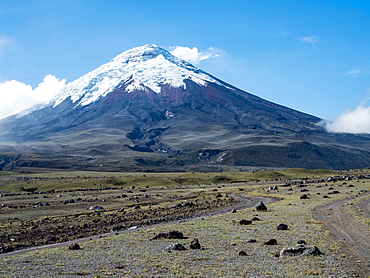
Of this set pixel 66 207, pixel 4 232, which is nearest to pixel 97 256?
pixel 4 232

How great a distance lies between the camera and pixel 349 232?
26.6 metres

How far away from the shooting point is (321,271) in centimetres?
1655

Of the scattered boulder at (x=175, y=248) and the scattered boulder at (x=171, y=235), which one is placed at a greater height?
the scattered boulder at (x=175, y=248)

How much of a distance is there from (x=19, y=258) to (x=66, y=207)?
122 ft

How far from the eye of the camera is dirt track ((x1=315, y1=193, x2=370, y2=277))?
18625mm

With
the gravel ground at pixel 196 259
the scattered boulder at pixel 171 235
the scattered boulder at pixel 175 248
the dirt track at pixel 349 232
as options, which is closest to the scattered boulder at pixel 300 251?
the gravel ground at pixel 196 259

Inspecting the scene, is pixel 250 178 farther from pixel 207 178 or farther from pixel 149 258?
pixel 149 258

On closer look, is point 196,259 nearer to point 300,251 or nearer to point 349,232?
point 300,251

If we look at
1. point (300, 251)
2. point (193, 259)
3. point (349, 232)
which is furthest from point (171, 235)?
point (349, 232)

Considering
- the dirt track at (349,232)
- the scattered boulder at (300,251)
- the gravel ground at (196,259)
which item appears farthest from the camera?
the scattered boulder at (300,251)

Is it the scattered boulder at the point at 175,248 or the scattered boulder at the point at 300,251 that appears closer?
the scattered boulder at the point at 300,251

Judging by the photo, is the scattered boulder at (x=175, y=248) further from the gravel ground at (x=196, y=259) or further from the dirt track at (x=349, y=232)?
the dirt track at (x=349, y=232)

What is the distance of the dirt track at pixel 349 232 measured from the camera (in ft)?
61.1

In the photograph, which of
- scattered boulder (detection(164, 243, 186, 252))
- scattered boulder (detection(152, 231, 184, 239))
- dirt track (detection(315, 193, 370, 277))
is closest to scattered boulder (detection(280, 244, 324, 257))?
dirt track (detection(315, 193, 370, 277))
